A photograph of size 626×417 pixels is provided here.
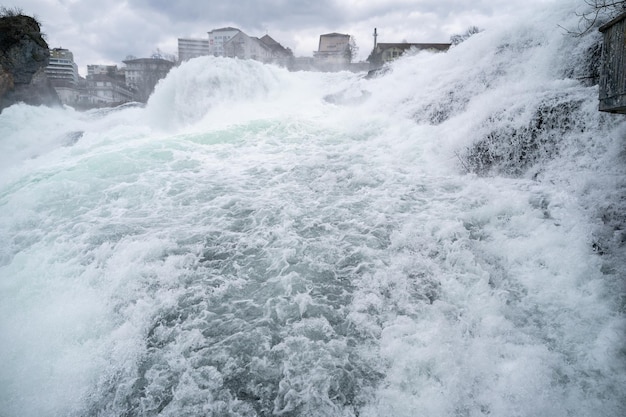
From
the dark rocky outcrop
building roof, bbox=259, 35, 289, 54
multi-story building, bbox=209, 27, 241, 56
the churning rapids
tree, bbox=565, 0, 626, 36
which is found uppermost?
multi-story building, bbox=209, 27, 241, 56

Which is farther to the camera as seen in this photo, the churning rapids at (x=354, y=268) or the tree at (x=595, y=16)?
the tree at (x=595, y=16)

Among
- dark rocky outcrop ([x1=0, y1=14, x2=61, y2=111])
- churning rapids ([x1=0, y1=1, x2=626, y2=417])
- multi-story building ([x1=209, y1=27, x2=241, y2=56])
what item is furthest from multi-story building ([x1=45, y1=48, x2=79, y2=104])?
churning rapids ([x1=0, y1=1, x2=626, y2=417])

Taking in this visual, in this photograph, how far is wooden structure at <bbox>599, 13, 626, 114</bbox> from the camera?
13.8 feet

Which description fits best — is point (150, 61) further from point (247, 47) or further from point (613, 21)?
point (613, 21)

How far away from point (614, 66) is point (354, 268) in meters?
4.69

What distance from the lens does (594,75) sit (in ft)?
20.9

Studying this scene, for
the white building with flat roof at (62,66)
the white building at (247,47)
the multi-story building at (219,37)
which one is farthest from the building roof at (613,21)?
the white building with flat roof at (62,66)

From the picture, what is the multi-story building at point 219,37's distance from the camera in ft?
211

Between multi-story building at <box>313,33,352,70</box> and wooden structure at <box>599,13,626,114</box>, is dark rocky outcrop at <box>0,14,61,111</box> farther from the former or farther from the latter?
multi-story building at <box>313,33,352,70</box>

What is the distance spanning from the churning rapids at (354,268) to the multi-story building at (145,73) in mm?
49805

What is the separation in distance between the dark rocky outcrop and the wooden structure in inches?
1157

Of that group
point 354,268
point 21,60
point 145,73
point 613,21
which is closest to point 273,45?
point 145,73

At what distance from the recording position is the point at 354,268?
4816 millimetres

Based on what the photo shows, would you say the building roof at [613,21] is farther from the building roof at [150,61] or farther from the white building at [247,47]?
the building roof at [150,61]
